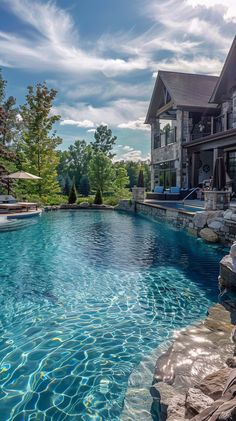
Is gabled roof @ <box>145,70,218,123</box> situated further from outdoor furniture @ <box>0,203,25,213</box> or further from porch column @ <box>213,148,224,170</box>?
outdoor furniture @ <box>0,203,25,213</box>

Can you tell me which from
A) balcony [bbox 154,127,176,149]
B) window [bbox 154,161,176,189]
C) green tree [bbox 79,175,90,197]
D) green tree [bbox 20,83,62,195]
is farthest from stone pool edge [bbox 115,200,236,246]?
green tree [bbox 79,175,90,197]

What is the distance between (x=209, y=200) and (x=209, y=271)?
17.3ft

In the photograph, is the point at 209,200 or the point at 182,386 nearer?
the point at 182,386

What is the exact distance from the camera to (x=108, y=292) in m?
6.73

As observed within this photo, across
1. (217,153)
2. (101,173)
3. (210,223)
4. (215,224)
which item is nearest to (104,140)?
(101,173)

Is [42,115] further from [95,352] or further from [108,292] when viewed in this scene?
[95,352]

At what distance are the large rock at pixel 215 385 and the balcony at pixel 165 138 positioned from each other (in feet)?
74.4

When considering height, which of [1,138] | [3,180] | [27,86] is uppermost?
[27,86]

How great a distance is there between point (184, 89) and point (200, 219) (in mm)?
15191

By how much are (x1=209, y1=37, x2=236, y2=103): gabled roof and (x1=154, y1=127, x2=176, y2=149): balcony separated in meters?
5.28

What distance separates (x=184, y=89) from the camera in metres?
23.7

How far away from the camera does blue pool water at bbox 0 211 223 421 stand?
3.59 m

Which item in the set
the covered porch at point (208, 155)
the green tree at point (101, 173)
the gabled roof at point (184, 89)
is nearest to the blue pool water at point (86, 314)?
the covered porch at point (208, 155)

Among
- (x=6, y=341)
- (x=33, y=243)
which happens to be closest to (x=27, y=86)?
(x=33, y=243)
